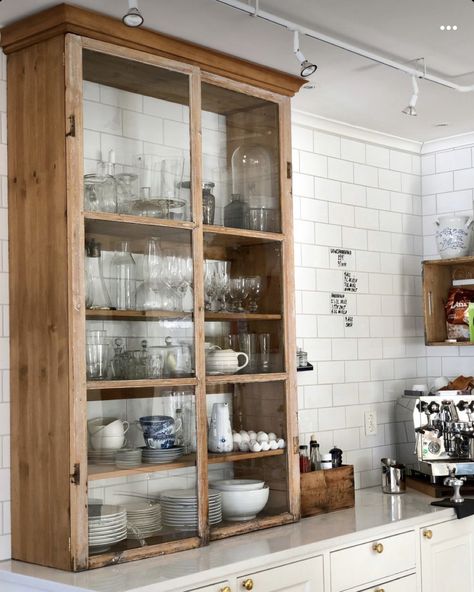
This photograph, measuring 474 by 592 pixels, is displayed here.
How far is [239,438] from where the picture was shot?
3.43 meters

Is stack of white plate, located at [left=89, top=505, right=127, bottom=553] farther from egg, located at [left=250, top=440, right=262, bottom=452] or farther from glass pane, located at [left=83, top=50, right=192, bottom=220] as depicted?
glass pane, located at [left=83, top=50, right=192, bottom=220]

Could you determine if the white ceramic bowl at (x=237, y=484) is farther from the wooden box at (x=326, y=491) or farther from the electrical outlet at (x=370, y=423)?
the electrical outlet at (x=370, y=423)

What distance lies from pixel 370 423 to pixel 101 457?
204cm

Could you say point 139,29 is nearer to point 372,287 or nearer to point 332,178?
point 332,178

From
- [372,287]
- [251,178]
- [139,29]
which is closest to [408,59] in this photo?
[251,178]

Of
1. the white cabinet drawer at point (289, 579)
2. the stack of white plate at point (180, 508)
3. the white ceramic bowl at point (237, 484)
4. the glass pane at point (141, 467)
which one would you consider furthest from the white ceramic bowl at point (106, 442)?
the white cabinet drawer at point (289, 579)

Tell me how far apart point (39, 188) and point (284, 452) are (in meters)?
1.41

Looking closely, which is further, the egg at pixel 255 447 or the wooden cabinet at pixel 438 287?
the wooden cabinet at pixel 438 287

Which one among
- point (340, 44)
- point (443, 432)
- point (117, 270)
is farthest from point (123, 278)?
point (443, 432)

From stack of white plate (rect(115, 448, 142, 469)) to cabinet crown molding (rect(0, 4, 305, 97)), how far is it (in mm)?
1358

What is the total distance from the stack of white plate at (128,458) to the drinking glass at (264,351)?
0.68 metres

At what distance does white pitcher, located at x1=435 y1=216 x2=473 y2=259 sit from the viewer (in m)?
4.66

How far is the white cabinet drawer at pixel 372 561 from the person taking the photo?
3338 mm

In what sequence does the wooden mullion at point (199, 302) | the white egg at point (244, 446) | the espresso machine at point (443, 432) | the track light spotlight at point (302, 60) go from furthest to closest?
the espresso machine at point (443, 432) → the white egg at point (244, 446) → the wooden mullion at point (199, 302) → the track light spotlight at point (302, 60)
